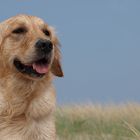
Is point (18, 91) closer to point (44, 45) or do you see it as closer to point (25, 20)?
point (44, 45)

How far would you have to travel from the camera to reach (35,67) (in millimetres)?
7512

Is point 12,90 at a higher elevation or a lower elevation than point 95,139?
higher

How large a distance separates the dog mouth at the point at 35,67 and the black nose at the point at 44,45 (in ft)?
0.45

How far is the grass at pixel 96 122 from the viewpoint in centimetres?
1055

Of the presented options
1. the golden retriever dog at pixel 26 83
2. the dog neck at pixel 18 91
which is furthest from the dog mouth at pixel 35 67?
the dog neck at pixel 18 91

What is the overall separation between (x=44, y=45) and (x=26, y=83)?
1.90 feet

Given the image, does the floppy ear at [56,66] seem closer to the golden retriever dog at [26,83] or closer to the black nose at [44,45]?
the golden retriever dog at [26,83]

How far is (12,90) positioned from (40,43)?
2.26ft

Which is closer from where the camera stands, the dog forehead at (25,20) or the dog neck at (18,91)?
the dog neck at (18,91)

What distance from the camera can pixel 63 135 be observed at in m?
10.5

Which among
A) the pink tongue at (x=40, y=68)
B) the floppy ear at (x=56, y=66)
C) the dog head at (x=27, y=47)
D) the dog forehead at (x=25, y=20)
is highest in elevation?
the dog forehead at (x=25, y=20)

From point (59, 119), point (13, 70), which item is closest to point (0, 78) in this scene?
point (13, 70)

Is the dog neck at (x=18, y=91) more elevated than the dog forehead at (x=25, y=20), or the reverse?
the dog forehead at (x=25, y=20)

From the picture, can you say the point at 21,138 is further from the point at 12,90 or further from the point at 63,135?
the point at 63,135
